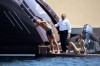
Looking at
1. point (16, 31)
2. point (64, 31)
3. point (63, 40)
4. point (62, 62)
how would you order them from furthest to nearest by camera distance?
point (16, 31) < point (64, 31) < point (63, 40) < point (62, 62)

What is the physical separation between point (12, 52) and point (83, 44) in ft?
8.06

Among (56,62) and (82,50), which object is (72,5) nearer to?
(82,50)

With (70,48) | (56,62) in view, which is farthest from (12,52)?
(56,62)

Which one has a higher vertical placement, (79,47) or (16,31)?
(16,31)

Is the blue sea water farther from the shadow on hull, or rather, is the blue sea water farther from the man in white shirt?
the shadow on hull

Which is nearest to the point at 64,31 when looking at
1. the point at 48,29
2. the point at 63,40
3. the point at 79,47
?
the point at 63,40

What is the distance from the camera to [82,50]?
676 inches

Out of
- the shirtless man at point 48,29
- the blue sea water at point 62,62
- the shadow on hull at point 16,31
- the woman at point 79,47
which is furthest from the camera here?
the shadow on hull at point 16,31

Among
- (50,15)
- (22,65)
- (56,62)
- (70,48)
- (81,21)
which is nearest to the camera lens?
(22,65)

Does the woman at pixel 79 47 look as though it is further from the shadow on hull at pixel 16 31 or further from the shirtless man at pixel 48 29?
the shadow on hull at pixel 16 31

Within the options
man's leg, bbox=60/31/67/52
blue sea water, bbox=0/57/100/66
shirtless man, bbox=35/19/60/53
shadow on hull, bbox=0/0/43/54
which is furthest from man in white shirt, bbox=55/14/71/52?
blue sea water, bbox=0/57/100/66

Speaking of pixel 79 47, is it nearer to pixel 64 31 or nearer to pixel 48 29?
pixel 64 31

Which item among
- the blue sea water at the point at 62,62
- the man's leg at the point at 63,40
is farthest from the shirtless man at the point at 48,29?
the blue sea water at the point at 62,62

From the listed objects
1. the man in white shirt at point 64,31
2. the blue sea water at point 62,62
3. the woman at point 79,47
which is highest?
the man in white shirt at point 64,31
